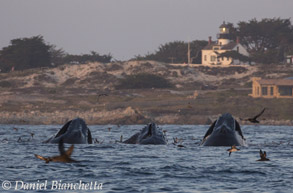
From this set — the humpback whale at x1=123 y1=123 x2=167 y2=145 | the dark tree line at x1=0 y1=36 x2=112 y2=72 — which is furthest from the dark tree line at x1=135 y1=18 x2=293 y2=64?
the humpback whale at x1=123 y1=123 x2=167 y2=145

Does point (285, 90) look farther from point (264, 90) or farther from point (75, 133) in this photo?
point (75, 133)

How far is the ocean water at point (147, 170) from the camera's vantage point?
2088cm

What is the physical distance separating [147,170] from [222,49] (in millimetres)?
136749

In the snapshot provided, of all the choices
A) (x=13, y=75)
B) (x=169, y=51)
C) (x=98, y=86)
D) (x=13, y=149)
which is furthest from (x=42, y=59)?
(x=13, y=149)

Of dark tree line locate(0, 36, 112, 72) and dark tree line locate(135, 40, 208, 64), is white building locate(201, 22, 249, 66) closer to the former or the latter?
dark tree line locate(135, 40, 208, 64)

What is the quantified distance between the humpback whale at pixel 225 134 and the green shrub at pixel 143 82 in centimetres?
7594

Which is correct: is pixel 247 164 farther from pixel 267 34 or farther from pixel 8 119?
pixel 267 34

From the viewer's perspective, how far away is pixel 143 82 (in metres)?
110

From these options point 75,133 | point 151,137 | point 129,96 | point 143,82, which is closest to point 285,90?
point 129,96

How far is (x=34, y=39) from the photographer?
466ft

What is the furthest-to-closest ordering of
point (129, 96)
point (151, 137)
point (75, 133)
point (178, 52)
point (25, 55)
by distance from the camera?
point (178, 52)
point (25, 55)
point (129, 96)
point (151, 137)
point (75, 133)

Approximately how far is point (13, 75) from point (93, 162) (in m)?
95.9

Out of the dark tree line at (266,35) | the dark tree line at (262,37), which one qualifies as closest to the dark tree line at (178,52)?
the dark tree line at (262,37)

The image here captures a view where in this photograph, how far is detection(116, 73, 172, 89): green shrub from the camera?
109 m
